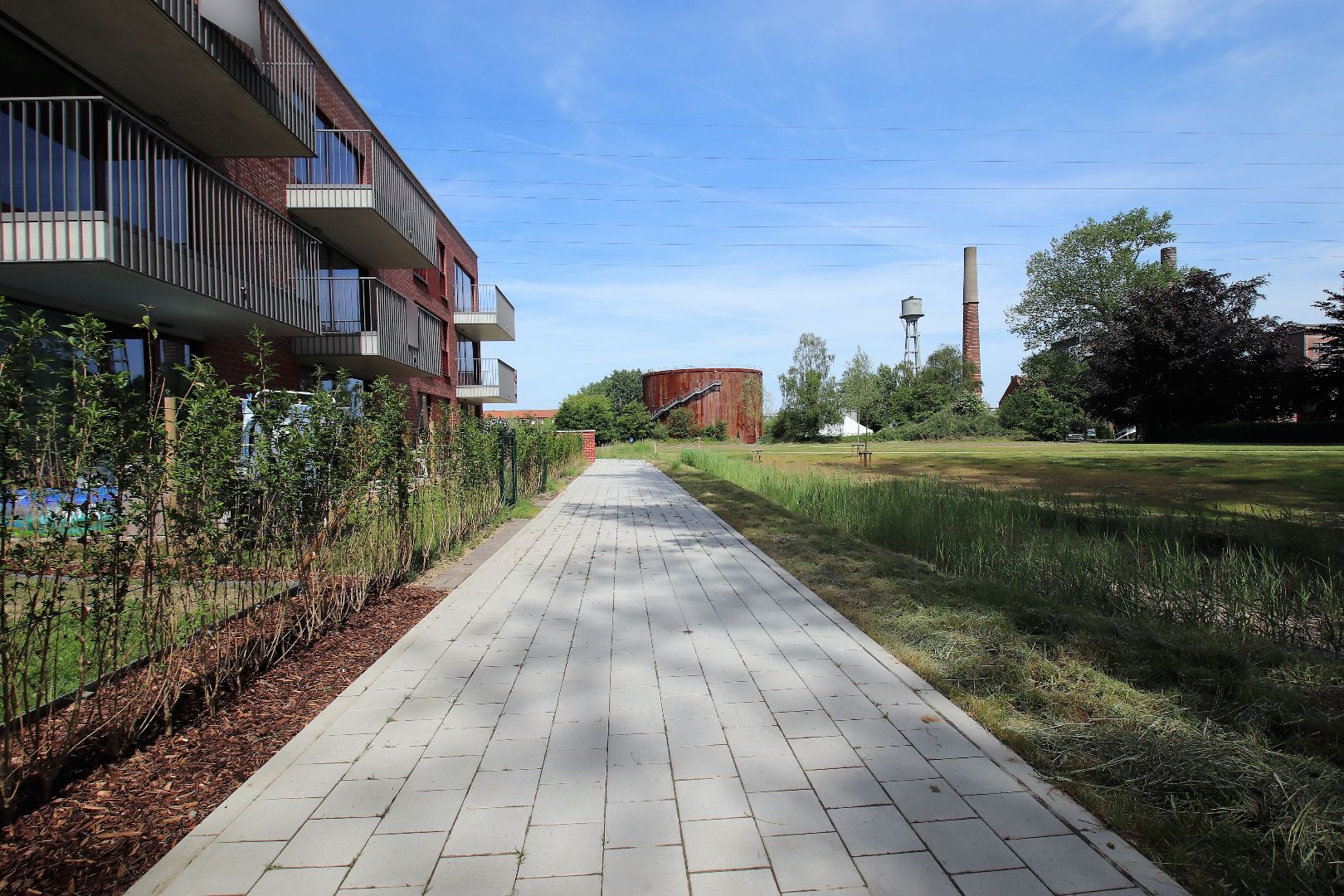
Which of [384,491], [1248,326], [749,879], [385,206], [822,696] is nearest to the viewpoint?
[749,879]

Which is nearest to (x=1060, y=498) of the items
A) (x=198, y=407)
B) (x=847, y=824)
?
(x=847, y=824)

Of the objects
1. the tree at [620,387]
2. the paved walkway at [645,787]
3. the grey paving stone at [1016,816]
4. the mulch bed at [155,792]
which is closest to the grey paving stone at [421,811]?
the paved walkway at [645,787]

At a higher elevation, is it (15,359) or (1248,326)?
(1248,326)

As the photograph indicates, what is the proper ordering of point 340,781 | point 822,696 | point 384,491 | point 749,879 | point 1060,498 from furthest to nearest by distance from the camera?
point 1060,498 < point 384,491 < point 822,696 < point 340,781 < point 749,879

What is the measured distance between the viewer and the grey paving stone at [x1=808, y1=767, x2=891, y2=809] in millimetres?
2361

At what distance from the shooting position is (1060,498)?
831 cm

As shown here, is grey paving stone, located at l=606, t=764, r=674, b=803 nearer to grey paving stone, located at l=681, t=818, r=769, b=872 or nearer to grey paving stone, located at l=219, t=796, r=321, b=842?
grey paving stone, located at l=681, t=818, r=769, b=872

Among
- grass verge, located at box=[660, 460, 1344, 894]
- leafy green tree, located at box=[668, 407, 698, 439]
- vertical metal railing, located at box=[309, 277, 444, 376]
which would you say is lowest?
grass verge, located at box=[660, 460, 1344, 894]

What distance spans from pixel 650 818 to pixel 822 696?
1.33 metres

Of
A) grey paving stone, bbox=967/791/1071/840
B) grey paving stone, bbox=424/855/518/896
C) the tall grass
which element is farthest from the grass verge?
grey paving stone, bbox=424/855/518/896

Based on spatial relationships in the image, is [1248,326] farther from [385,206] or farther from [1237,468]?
[385,206]

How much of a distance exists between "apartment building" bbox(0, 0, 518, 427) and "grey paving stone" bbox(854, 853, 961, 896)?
13.7 ft

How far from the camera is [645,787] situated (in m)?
2.47

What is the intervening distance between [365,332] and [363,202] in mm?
2278
